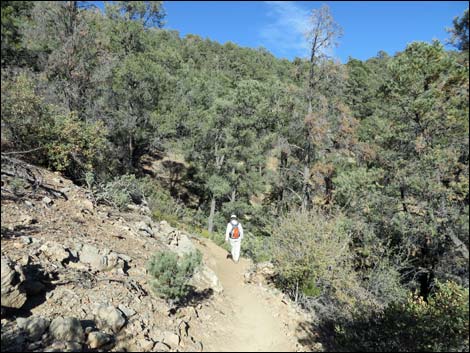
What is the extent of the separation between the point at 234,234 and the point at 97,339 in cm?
641

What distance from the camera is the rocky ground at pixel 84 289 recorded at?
4.67 meters

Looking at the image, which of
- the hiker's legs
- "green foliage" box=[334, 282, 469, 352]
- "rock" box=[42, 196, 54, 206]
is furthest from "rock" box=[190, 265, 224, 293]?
"rock" box=[42, 196, 54, 206]

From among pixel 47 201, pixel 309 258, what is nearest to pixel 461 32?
pixel 309 258

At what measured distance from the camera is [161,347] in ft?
17.3

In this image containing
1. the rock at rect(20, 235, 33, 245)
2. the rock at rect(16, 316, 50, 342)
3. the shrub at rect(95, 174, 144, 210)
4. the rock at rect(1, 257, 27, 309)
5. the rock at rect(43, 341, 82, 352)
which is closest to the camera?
the rock at rect(43, 341, 82, 352)

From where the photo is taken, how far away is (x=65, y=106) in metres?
12.1

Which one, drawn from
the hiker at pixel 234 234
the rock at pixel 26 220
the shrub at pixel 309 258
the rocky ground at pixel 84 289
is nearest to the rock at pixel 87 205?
the rocky ground at pixel 84 289

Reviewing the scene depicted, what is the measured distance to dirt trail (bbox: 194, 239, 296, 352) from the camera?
6.27m

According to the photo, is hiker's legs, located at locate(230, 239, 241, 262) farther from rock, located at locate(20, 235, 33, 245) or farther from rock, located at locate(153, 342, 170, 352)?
rock, located at locate(20, 235, 33, 245)

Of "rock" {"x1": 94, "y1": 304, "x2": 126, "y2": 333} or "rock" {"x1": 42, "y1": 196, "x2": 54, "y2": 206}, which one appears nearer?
"rock" {"x1": 94, "y1": 304, "x2": 126, "y2": 333}

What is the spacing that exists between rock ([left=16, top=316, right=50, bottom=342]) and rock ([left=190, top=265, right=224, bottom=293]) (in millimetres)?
3860

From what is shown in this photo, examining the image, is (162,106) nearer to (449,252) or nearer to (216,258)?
(216,258)

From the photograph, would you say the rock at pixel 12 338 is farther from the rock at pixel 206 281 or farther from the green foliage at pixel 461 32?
the green foliage at pixel 461 32

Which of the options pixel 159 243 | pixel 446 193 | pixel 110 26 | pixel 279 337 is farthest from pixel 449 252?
pixel 110 26
